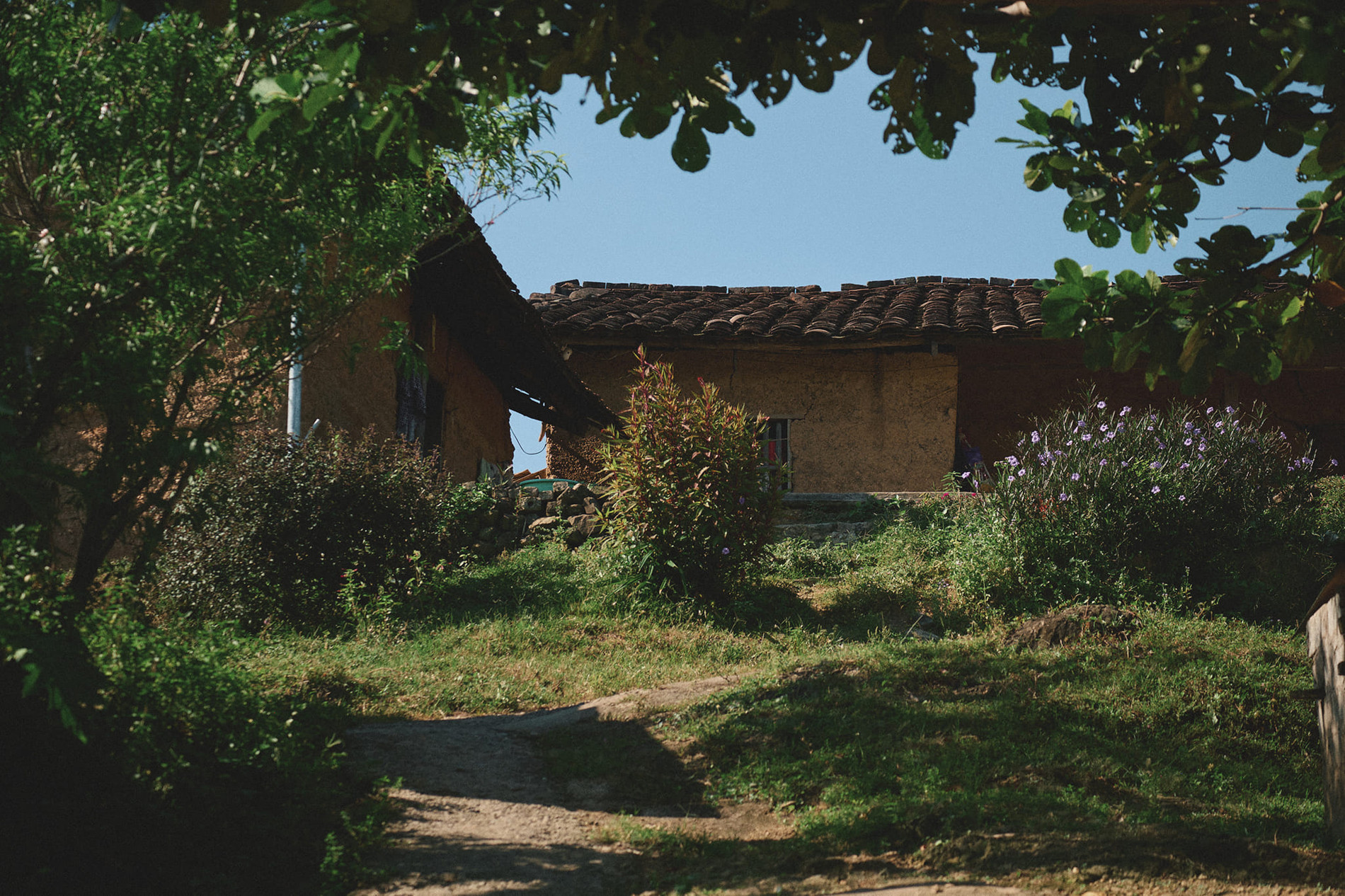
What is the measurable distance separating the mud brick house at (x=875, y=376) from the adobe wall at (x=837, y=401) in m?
0.02

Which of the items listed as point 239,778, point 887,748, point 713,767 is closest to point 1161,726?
point 887,748

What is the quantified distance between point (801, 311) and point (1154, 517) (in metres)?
6.47

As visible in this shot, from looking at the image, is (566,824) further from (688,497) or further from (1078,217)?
(688,497)

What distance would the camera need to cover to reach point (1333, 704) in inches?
168

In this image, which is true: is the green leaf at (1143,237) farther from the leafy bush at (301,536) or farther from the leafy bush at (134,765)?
the leafy bush at (301,536)

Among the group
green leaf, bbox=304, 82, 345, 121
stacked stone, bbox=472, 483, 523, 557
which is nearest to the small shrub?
stacked stone, bbox=472, 483, 523, 557

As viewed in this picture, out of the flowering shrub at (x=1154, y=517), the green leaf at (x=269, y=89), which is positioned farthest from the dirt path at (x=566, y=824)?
the flowering shrub at (x=1154, y=517)

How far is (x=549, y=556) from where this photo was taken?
9.96m

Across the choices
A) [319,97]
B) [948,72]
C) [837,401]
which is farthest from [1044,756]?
[837,401]

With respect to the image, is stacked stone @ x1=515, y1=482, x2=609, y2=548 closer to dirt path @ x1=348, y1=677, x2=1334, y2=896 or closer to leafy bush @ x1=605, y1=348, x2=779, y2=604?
leafy bush @ x1=605, y1=348, x2=779, y2=604

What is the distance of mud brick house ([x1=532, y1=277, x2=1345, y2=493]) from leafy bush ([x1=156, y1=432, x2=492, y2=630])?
3893mm

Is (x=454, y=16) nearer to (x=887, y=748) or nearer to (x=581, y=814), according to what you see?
(x=581, y=814)

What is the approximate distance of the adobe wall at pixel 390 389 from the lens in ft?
29.3

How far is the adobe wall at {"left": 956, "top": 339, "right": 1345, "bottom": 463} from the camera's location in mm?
13469
